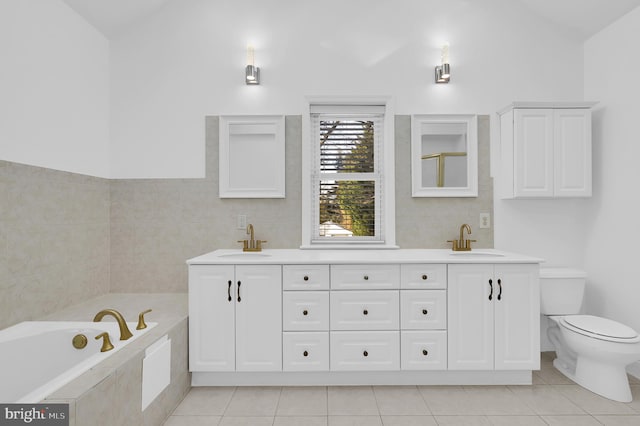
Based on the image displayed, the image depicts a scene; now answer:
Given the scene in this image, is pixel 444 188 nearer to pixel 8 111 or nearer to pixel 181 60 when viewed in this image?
pixel 181 60

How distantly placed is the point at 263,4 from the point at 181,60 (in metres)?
0.86

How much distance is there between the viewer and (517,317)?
232 cm

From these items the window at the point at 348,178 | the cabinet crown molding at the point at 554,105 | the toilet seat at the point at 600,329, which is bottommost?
the toilet seat at the point at 600,329

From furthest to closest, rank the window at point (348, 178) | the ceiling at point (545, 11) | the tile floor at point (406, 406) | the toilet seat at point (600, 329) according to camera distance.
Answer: the window at point (348, 178)
the ceiling at point (545, 11)
the toilet seat at point (600, 329)
the tile floor at point (406, 406)

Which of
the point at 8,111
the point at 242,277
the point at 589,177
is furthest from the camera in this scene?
the point at 589,177

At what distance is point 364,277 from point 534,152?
1723mm

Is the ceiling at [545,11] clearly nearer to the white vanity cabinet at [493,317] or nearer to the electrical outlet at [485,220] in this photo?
the electrical outlet at [485,220]

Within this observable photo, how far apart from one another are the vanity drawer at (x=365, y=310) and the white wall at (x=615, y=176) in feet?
5.93

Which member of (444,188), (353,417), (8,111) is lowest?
(353,417)

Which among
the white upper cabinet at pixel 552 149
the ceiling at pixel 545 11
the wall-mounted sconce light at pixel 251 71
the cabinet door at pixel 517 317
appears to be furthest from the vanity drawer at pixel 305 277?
the ceiling at pixel 545 11

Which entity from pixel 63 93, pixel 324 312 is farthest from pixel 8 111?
pixel 324 312

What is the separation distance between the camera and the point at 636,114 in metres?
2.48

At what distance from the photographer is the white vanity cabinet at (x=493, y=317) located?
2.30m

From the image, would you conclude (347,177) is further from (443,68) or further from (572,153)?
(572,153)
